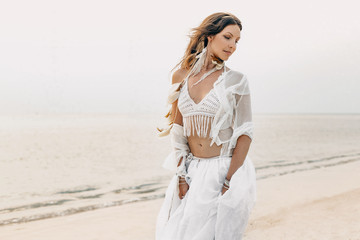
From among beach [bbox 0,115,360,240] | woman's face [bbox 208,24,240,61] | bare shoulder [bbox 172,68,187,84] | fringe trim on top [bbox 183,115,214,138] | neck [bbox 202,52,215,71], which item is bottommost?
beach [bbox 0,115,360,240]

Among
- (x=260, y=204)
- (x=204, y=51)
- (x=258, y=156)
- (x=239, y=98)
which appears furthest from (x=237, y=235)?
(x=258, y=156)

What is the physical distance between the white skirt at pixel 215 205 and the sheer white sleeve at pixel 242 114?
0.50ft

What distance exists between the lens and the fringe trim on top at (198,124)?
205 centimetres

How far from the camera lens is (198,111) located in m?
2.07

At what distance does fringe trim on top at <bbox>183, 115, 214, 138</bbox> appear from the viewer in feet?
6.74

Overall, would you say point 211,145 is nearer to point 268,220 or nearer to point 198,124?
point 198,124

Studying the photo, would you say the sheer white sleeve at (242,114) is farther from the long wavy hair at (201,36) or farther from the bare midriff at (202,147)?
the long wavy hair at (201,36)

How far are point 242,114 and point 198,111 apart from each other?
237 mm

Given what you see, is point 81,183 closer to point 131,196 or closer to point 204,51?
point 131,196

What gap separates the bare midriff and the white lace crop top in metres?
0.03

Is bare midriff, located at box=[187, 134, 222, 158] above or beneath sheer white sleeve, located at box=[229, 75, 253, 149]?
beneath

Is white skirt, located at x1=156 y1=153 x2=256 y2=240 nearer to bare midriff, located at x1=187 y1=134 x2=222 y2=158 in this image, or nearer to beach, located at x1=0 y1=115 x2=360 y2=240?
bare midriff, located at x1=187 y1=134 x2=222 y2=158


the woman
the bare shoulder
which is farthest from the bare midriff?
the bare shoulder

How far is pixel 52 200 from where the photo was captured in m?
8.73
